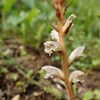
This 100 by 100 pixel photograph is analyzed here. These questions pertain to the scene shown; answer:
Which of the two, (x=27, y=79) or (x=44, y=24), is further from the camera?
(x=44, y=24)

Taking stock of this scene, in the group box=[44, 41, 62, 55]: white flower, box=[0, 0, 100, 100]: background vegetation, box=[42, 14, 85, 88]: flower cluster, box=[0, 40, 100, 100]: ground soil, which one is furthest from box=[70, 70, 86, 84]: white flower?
box=[0, 0, 100, 100]: background vegetation

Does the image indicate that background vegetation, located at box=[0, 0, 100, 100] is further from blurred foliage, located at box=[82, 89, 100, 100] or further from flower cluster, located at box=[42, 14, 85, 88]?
flower cluster, located at box=[42, 14, 85, 88]

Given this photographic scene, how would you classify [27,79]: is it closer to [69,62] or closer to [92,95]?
[92,95]

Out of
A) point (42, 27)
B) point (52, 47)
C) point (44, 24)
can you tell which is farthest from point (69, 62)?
point (44, 24)

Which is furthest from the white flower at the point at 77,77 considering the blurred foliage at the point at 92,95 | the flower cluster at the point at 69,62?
the blurred foliage at the point at 92,95

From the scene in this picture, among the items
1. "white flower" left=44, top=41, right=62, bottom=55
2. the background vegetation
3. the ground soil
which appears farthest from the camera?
the background vegetation

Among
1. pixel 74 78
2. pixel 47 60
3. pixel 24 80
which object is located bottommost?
pixel 74 78

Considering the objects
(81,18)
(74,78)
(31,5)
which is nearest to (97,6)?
(81,18)

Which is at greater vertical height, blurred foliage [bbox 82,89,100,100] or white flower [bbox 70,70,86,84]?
blurred foliage [bbox 82,89,100,100]

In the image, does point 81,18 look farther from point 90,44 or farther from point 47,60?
point 47,60
